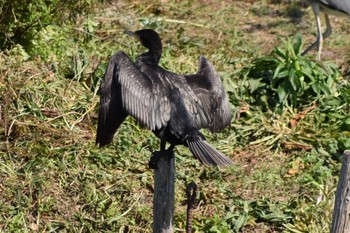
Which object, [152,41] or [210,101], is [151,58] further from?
[210,101]

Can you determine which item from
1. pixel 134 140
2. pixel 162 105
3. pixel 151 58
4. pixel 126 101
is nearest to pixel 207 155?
pixel 162 105

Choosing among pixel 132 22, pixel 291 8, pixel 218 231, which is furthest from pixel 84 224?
pixel 291 8

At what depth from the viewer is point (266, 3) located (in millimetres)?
11914

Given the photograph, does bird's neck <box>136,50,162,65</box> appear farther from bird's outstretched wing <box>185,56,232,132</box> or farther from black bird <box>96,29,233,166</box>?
bird's outstretched wing <box>185,56,232,132</box>

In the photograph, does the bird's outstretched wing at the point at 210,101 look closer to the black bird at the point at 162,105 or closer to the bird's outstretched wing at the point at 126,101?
the black bird at the point at 162,105

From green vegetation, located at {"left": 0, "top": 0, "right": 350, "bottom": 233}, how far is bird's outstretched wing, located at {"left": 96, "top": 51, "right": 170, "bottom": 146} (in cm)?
139

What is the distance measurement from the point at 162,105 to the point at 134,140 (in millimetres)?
2203

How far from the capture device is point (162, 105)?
560cm

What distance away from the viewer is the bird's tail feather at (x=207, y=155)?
524 cm

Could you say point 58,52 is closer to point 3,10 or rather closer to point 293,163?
point 3,10

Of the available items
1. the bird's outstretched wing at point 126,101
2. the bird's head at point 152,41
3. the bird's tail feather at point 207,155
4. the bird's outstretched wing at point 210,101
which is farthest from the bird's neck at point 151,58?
the bird's tail feather at point 207,155

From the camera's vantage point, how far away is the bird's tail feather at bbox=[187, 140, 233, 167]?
5.24 metres

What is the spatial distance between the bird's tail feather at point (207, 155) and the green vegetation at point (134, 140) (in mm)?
1475

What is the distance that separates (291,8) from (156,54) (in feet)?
19.8
